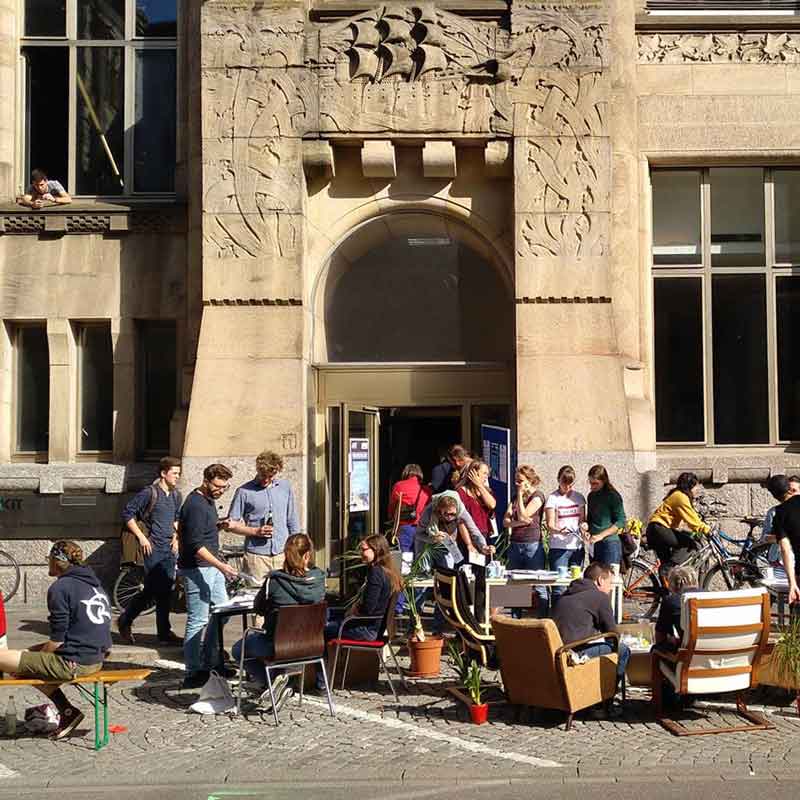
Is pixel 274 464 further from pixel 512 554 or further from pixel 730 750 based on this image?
pixel 730 750

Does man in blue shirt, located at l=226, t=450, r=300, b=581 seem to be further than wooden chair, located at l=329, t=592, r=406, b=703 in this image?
Yes

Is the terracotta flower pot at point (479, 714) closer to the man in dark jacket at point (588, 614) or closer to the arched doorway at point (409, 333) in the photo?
the man in dark jacket at point (588, 614)

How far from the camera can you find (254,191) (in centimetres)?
1516

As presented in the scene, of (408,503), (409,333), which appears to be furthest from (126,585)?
(409,333)

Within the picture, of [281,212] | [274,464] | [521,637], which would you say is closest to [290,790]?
[521,637]

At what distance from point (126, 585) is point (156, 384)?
12.1 feet

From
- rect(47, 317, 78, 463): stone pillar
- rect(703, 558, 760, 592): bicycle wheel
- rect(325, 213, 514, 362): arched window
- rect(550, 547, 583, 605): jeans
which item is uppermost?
rect(325, 213, 514, 362): arched window

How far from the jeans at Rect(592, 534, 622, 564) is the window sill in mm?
7005

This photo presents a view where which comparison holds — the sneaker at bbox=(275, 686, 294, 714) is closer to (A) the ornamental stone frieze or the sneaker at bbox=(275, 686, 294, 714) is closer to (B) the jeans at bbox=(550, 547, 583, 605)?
(B) the jeans at bbox=(550, 547, 583, 605)

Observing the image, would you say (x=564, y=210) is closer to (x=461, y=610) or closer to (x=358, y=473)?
(x=358, y=473)

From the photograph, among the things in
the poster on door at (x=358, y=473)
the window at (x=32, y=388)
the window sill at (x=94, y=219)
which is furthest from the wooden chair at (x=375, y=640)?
the window at (x=32, y=388)

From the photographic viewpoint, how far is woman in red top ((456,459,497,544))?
12.6 metres

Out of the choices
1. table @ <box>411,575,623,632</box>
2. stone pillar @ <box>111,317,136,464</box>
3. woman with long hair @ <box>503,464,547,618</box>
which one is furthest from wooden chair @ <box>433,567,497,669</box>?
stone pillar @ <box>111,317,136,464</box>

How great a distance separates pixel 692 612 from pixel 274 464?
4470 millimetres
